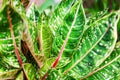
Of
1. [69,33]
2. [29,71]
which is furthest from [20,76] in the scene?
[69,33]

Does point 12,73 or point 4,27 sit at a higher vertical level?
point 4,27

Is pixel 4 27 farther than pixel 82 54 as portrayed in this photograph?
No

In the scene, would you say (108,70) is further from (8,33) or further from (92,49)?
(8,33)

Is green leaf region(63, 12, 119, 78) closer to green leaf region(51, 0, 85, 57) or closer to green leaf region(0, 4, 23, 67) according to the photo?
Answer: green leaf region(51, 0, 85, 57)

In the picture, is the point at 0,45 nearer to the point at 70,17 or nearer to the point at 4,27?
the point at 4,27

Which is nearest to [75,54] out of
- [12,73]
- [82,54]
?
[82,54]

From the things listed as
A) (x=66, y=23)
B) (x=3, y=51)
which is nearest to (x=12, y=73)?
(x=3, y=51)

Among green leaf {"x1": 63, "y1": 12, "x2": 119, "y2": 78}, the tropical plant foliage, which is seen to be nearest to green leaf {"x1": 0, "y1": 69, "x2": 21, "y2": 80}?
the tropical plant foliage

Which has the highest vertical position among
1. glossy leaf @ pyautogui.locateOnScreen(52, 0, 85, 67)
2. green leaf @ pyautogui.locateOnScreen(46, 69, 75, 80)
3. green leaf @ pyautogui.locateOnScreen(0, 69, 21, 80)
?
glossy leaf @ pyautogui.locateOnScreen(52, 0, 85, 67)
